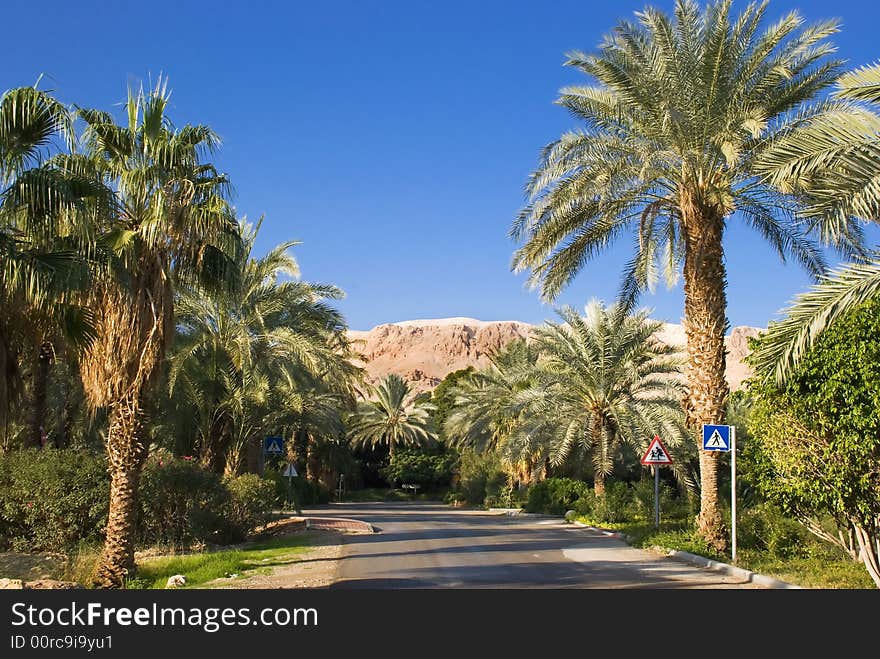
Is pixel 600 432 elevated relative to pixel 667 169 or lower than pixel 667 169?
lower

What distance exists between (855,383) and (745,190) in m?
6.90

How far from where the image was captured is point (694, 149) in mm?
16219

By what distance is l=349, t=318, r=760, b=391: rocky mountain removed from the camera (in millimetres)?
120688

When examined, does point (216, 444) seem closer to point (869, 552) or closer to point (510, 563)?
point (510, 563)

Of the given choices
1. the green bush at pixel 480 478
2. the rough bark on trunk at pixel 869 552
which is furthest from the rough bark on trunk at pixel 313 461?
the rough bark on trunk at pixel 869 552

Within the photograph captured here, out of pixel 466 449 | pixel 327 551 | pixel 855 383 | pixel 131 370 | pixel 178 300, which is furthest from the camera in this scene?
pixel 466 449

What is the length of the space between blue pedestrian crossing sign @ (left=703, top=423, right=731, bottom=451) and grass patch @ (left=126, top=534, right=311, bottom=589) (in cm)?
819

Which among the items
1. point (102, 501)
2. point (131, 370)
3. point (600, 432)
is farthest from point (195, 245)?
point (600, 432)

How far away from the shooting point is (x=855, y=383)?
1118 centimetres

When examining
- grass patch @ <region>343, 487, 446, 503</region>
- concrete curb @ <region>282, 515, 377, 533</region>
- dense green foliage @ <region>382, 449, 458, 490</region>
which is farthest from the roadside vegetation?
dense green foliage @ <region>382, 449, 458, 490</region>

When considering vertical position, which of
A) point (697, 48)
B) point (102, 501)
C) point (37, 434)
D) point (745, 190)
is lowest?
point (102, 501)

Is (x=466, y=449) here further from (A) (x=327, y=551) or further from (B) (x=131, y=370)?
(B) (x=131, y=370)

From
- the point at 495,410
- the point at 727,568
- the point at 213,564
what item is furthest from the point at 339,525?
the point at 495,410

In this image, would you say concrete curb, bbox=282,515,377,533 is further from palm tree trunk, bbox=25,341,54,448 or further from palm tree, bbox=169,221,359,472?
palm tree trunk, bbox=25,341,54,448
